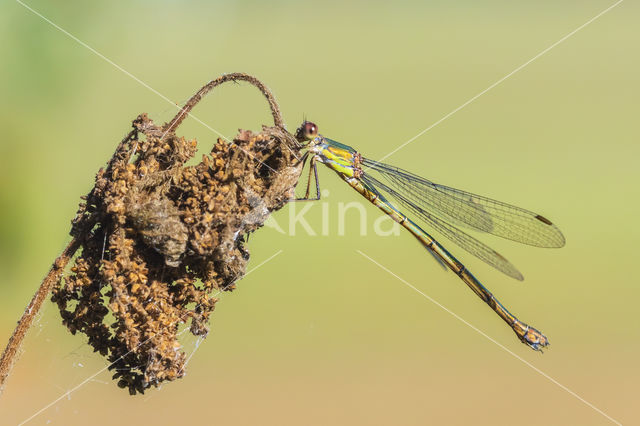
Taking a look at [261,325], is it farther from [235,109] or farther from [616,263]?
[616,263]

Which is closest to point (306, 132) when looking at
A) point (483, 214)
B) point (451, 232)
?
point (451, 232)

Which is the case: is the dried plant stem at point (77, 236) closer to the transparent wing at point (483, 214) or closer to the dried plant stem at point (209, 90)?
the dried plant stem at point (209, 90)

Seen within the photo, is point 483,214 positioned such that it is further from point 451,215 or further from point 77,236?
point 77,236

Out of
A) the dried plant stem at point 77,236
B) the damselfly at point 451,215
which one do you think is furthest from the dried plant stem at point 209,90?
the damselfly at point 451,215

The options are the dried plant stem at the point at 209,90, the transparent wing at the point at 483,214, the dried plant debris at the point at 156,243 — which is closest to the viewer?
the dried plant debris at the point at 156,243

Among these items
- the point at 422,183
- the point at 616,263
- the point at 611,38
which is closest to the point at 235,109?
the point at 422,183

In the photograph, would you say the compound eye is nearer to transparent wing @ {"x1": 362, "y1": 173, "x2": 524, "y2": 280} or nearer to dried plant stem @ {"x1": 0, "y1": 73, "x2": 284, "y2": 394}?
dried plant stem @ {"x1": 0, "y1": 73, "x2": 284, "y2": 394}

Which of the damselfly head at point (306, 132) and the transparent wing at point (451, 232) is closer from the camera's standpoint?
the damselfly head at point (306, 132)

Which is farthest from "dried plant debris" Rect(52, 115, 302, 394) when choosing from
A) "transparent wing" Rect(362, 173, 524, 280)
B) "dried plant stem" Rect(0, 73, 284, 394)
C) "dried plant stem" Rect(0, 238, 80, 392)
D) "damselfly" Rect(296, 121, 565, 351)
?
"transparent wing" Rect(362, 173, 524, 280)
